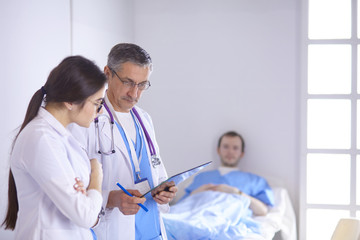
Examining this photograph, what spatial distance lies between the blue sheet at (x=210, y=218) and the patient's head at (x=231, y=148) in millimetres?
516

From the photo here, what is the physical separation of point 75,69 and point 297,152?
9.25ft

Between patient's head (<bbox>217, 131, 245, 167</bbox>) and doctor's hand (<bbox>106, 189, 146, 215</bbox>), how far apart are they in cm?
207

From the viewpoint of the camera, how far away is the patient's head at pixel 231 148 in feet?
11.9

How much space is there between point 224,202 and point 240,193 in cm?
33

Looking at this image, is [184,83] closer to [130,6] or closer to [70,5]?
[130,6]

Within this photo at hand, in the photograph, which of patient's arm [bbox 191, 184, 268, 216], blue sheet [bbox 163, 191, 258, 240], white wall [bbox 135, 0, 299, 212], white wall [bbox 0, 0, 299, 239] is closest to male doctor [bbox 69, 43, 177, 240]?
blue sheet [bbox 163, 191, 258, 240]

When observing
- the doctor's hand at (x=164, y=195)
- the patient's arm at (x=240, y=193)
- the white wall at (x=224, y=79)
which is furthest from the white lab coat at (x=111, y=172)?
the white wall at (x=224, y=79)

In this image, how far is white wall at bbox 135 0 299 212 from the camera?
3723 millimetres

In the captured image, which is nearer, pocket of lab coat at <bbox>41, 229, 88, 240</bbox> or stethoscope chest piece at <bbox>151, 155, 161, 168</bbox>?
pocket of lab coat at <bbox>41, 229, 88, 240</bbox>

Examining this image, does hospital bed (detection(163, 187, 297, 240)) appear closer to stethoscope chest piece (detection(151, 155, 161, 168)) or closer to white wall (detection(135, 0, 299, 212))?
white wall (detection(135, 0, 299, 212))

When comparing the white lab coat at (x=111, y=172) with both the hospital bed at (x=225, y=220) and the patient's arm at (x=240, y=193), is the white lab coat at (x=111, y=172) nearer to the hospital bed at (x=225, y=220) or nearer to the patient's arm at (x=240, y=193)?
A: the hospital bed at (x=225, y=220)

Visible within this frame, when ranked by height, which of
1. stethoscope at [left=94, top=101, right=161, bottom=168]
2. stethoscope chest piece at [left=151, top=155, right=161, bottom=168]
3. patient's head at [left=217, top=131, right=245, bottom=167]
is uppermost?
stethoscope at [left=94, top=101, right=161, bottom=168]

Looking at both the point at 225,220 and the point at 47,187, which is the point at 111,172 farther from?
the point at 225,220

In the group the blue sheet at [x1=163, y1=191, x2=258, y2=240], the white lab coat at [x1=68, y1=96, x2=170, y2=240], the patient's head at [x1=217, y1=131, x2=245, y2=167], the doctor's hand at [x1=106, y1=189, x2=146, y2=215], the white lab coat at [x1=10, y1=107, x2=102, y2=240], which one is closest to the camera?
the white lab coat at [x1=10, y1=107, x2=102, y2=240]
